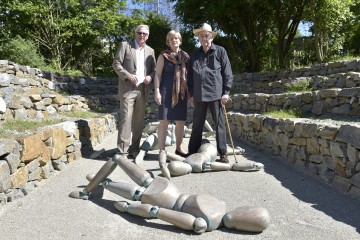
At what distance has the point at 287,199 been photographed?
125 inches

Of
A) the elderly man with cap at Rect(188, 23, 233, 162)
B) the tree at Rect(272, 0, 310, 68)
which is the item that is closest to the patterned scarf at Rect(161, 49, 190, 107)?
the elderly man with cap at Rect(188, 23, 233, 162)

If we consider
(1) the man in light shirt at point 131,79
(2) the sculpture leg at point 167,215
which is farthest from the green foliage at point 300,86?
(2) the sculpture leg at point 167,215

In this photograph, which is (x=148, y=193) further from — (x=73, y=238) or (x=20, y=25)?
(x=20, y=25)

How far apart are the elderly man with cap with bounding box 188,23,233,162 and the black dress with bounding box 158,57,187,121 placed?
22cm

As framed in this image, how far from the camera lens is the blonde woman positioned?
14.7 feet

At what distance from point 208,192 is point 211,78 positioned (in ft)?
5.04

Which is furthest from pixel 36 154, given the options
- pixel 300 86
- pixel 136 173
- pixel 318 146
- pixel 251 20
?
pixel 251 20

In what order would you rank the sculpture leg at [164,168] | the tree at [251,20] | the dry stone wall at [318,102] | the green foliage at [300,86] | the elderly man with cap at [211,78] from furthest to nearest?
the tree at [251,20] → the green foliage at [300,86] → the dry stone wall at [318,102] → the elderly man with cap at [211,78] → the sculpture leg at [164,168]

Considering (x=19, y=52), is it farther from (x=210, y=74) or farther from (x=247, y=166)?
(x=247, y=166)

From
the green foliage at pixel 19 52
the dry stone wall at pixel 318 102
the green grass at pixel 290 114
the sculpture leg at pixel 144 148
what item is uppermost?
the green foliage at pixel 19 52

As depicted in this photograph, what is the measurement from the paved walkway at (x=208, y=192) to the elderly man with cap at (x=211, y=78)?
2.51 ft

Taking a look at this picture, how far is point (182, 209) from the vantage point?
2699mm

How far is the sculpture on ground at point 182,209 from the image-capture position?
2516 mm

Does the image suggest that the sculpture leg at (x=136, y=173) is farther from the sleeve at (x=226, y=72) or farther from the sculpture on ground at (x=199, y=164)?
the sleeve at (x=226, y=72)
